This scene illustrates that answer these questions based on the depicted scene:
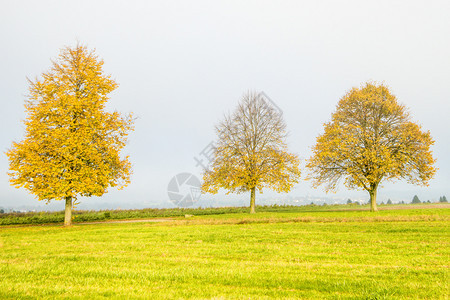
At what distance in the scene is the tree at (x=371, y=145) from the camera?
32.0 m

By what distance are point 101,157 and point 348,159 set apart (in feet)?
85.8

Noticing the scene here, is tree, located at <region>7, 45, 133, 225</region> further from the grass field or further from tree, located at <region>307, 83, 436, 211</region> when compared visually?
tree, located at <region>307, 83, 436, 211</region>

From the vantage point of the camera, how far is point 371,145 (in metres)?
33.2

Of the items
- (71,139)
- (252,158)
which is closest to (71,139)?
(71,139)

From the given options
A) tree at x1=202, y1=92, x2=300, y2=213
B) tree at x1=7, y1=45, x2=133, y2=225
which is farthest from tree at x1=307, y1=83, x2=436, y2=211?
tree at x1=7, y1=45, x2=133, y2=225

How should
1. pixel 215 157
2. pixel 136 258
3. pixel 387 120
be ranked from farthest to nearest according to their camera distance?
pixel 215 157 < pixel 387 120 < pixel 136 258

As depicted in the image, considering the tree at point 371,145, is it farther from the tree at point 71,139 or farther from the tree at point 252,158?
the tree at point 71,139

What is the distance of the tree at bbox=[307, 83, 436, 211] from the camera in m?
32.0

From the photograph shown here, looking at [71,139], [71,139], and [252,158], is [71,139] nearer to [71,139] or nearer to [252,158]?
[71,139]

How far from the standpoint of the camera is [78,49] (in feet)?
97.5

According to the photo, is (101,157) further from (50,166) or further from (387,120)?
(387,120)

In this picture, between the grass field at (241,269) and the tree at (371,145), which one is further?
the tree at (371,145)

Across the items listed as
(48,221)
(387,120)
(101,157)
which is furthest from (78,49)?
(387,120)

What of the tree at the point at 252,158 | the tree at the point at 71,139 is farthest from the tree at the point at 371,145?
the tree at the point at 71,139
